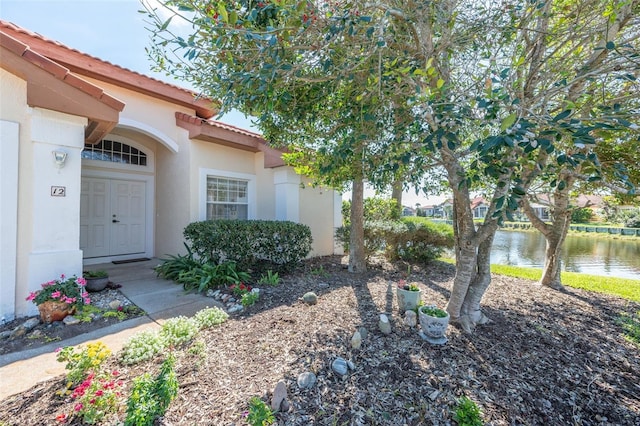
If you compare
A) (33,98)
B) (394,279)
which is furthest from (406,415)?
(33,98)

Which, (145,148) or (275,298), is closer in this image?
(275,298)

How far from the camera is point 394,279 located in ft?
20.2

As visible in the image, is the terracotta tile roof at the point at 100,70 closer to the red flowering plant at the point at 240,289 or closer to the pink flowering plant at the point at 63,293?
the red flowering plant at the point at 240,289

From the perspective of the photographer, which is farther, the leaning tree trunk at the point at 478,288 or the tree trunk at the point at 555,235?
the tree trunk at the point at 555,235

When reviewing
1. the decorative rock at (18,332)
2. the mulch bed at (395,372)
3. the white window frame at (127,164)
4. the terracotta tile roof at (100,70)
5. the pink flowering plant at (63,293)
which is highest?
the terracotta tile roof at (100,70)

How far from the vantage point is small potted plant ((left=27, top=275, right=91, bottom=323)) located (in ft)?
12.0

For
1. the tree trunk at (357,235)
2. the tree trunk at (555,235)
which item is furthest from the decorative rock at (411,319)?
the tree trunk at (555,235)

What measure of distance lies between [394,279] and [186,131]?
648 centimetres

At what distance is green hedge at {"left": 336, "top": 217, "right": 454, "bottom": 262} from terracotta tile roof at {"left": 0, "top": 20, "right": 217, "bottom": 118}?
16.2 feet

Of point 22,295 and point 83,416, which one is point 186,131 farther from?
point 83,416

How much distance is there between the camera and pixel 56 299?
3703 mm

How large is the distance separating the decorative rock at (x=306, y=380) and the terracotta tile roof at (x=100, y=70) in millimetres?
4274

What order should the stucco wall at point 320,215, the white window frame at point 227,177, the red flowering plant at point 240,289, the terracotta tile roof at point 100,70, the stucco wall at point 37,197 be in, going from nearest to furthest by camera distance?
1. the stucco wall at point 37,197
2. the red flowering plant at point 240,289
3. the terracotta tile roof at point 100,70
4. the white window frame at point 227,177
5. the stucco wall at point 320,215

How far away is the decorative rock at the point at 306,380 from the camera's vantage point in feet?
7.88
